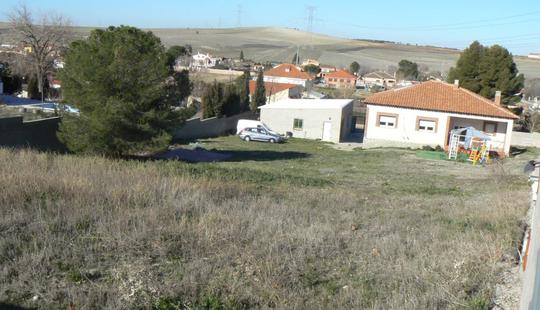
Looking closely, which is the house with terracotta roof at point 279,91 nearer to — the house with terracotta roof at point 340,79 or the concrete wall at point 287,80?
the concrete wall at point 287,80

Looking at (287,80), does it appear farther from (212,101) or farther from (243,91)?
(212,101)

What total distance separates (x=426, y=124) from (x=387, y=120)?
2.82m

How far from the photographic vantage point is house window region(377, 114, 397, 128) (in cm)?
4188

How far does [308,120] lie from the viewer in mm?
47625

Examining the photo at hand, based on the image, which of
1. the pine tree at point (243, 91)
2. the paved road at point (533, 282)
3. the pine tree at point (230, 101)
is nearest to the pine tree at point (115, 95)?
the paved road at point (533, 282)

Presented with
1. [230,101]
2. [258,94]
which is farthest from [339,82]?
[230,101]

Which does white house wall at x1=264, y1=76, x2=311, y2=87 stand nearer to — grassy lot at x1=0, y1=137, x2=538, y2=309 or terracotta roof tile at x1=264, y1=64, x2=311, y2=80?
terracotta roof tile at x1=264, y1=64, x2=311, y2=80

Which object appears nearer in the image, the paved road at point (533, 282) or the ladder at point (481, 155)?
the paved road at point (533, 282)

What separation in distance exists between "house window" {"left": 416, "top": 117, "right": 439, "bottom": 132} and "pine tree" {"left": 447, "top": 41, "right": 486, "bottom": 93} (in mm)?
16099

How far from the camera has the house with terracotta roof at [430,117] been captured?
129 feet

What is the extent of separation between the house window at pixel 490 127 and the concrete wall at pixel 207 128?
2082 centimetres

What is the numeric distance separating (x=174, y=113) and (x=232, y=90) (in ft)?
89.5

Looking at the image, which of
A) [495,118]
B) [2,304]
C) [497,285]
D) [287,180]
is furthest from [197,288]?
[495,118]

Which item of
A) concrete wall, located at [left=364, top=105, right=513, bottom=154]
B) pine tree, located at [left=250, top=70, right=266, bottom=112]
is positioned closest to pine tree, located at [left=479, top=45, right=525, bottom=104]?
concrete wall, located at [left=364, top=105, right=513, bottom=154]
